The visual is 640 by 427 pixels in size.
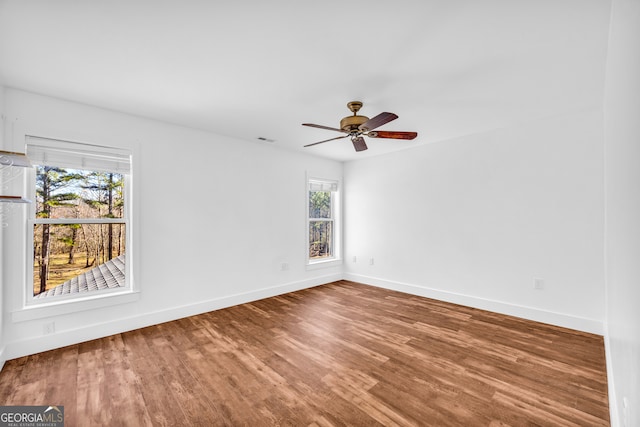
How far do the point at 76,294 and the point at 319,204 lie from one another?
392 cm

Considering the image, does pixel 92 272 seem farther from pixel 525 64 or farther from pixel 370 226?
pixel 525 64

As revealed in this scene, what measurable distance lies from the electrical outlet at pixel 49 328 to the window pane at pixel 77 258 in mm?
303

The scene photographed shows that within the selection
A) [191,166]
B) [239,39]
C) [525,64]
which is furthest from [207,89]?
[525,64]

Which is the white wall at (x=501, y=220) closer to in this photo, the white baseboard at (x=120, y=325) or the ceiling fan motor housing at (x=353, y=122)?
the ceiling fan motor housing at (x=353, y=122)

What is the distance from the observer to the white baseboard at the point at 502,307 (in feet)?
10.7

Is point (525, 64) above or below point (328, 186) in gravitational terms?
above

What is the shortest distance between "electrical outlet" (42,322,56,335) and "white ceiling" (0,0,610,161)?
230 centimetres

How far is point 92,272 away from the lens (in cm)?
321

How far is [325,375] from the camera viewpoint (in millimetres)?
2367

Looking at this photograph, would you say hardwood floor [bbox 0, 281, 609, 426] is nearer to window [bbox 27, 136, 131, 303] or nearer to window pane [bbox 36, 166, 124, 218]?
window [bbox 27, 136, 131, 303]

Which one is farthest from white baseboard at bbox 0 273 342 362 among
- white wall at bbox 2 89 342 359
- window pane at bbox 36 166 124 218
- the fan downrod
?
the fan downrod

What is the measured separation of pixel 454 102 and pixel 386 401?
112 inches

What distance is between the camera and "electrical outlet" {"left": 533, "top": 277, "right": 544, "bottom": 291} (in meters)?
3.53

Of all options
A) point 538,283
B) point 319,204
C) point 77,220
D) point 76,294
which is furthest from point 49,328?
point 538,283
